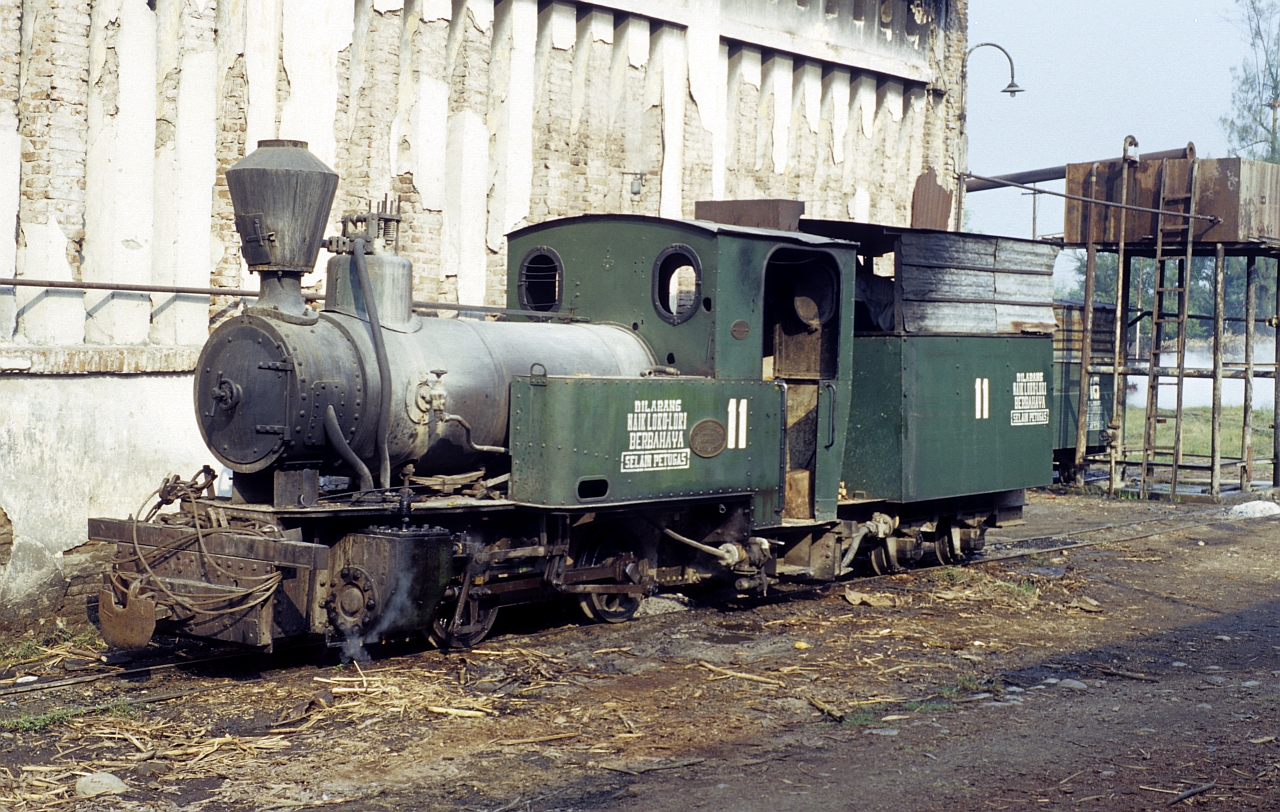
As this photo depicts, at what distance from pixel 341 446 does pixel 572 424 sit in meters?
1.35

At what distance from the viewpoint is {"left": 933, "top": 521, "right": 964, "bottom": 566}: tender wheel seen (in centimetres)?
1167

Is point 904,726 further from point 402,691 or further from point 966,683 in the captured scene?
point 402,691

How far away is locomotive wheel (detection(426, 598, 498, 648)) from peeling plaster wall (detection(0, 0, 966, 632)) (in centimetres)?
280

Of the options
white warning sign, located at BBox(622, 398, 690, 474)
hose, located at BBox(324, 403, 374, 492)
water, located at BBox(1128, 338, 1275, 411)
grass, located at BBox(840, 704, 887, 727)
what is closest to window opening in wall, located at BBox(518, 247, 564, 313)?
white warning sign, located at BBox(622, 398, 690, 474)

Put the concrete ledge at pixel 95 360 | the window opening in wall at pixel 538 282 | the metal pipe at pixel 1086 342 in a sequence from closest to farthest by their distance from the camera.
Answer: the concrete ledge at pixel 95 360 < the window opening in wall at pixel 538 282 < the metal pipe at pixel 1086 342

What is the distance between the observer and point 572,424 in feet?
25.7

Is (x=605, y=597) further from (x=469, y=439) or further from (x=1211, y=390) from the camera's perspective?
(x=1211, y=390)

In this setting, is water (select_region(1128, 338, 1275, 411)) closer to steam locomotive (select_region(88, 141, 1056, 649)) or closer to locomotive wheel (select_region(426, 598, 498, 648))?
steam locomotive (select_region(88, 141, 1056, 649))

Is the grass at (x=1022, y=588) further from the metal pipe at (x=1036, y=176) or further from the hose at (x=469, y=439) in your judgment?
the metal pipe at (x=1036, y=176)

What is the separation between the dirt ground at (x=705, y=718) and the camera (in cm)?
540

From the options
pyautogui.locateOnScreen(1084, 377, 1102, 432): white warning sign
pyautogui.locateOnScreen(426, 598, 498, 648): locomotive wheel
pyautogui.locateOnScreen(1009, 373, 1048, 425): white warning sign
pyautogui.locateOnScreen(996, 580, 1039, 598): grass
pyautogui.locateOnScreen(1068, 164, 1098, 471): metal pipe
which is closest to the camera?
pyautogui.locateOnScreen(426, 598, 498, 648): locomotive wheel

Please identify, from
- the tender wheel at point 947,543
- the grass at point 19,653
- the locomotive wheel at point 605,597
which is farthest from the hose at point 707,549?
the grass at point 19,653

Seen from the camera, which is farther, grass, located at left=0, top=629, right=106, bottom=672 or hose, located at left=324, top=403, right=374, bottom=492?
grass, located at left=0, top=629, right=106, bottom=672

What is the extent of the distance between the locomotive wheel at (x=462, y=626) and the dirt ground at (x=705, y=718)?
12cm
